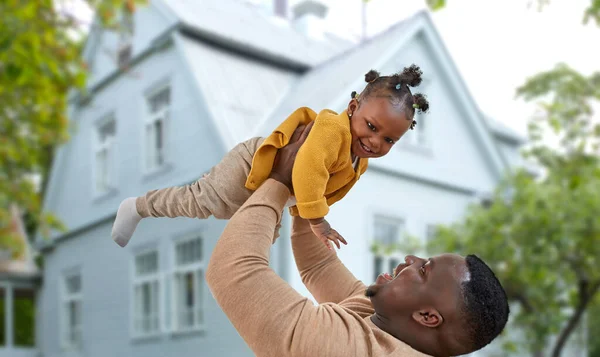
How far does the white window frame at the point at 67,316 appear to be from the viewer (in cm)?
934

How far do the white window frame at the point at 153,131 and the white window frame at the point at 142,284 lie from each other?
0.79 meters

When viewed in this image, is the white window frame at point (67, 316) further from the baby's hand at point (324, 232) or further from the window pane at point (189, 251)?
the baby's hand at point (324, 232)

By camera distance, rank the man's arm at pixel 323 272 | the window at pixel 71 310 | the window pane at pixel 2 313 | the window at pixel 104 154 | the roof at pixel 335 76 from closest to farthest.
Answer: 1. the man's arm at pixel 323 272
2. the roof at pixel 335 76
3. the window at pixel 104 154
4. the window at pixel 71 310
5. the window pane at pixel 2 313

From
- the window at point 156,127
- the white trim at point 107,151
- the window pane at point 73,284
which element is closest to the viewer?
the window at point 156,127

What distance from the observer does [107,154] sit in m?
8.85

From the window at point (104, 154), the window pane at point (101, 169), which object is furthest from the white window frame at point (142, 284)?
the window pane at point (101, 169)

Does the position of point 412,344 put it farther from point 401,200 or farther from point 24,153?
point 401,200

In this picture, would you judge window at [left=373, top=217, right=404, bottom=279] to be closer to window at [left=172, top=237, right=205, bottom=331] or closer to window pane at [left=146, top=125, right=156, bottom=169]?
window at [left=172, top=237, right=205, bottom=331]

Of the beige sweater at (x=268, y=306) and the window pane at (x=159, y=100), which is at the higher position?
the window pane at (x=159, y=100)

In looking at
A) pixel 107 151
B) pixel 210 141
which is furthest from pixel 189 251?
pixel 107 151

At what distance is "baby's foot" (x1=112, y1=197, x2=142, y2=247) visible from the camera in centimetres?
95

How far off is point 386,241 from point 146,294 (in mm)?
2395

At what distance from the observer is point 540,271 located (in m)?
6.08

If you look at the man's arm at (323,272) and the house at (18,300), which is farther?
the house at (18,300)
